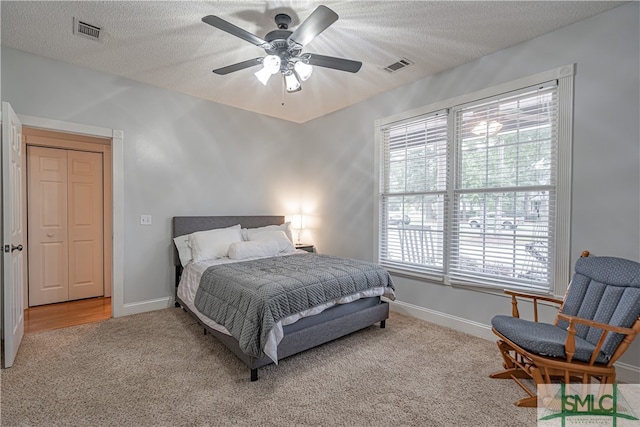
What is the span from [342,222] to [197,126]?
2353 mm

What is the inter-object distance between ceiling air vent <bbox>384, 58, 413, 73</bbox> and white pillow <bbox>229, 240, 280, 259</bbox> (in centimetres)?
239

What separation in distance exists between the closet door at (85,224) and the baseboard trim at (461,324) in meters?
4.17

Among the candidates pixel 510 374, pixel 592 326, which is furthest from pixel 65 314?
pixel 592 326

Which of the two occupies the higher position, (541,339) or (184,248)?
(184,248)

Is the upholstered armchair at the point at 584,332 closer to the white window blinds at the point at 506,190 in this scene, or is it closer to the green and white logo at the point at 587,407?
the green and white logo at the point at 587,407

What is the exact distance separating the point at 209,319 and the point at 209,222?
1.68m

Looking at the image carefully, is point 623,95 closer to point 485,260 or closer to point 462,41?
point 462,41

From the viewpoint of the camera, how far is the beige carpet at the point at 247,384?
6.09ft

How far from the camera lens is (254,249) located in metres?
3.68

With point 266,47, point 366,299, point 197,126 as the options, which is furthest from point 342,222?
point 266,47

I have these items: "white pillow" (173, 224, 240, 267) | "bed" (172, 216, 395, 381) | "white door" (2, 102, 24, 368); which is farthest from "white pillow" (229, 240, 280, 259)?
"white door" (2, 102, 24, 368)

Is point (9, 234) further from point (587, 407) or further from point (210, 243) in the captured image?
point (587, 407)

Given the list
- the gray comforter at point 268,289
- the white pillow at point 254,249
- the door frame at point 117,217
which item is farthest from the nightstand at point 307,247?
the door frame at point 117,217

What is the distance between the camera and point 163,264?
3863 mm
